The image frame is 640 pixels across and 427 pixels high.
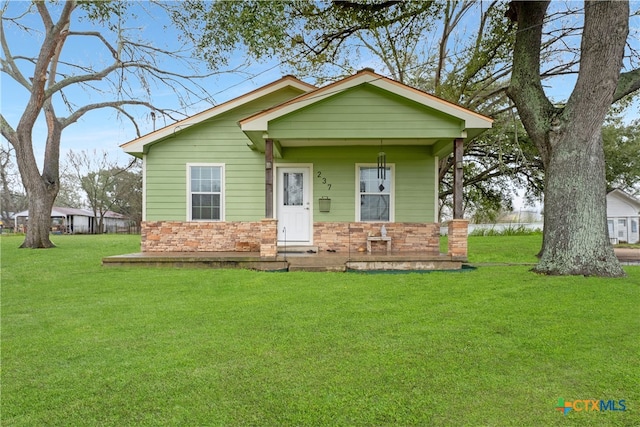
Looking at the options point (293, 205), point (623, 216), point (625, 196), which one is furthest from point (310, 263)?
point (623, 216)

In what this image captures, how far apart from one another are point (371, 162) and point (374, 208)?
47.3 inches

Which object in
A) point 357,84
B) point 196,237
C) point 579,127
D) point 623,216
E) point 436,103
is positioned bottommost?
point 196,237

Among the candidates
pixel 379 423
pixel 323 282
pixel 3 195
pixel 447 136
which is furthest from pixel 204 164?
pixel 3 195

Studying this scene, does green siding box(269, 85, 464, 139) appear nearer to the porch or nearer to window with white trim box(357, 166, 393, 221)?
window with white trim box(357, 166, 393, 221)

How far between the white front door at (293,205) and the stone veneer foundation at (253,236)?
1.23ft

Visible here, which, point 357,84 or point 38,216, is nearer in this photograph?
point 357,84

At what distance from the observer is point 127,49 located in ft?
A: 43.0

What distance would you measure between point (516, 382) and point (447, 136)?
580 cm

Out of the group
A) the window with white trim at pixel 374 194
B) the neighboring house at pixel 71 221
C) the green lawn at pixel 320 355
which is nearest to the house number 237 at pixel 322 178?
the window with white trim at pixel 374 194

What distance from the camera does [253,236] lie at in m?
9.07

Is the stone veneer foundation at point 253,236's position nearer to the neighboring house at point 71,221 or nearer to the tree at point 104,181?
the neighboring house at point 71,221

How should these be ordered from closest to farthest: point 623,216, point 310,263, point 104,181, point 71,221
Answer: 1. point 310,263
2. point 623,216
3. point 104,181
4. point 71,221

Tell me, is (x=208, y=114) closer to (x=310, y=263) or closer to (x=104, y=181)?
(x=310, y=263)

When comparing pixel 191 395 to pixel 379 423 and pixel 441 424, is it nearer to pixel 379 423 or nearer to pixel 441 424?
pixel 379 423
